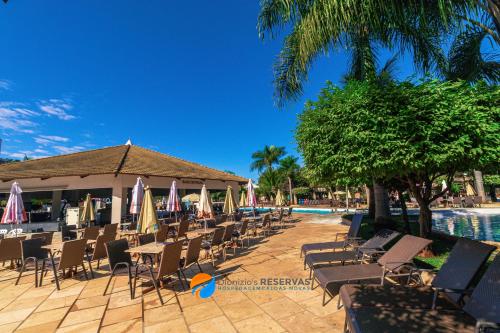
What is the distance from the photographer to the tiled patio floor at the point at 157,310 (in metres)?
3.60

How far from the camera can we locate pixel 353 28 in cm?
840

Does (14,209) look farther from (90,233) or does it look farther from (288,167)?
(288,167)

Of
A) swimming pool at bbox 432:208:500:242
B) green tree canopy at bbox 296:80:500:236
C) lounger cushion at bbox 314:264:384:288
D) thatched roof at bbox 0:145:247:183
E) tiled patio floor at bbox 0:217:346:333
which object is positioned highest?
thatched roof at bbox 0:145:247:183

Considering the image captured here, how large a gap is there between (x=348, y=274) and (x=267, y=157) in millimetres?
37256

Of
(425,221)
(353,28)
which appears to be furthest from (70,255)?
(353,28)


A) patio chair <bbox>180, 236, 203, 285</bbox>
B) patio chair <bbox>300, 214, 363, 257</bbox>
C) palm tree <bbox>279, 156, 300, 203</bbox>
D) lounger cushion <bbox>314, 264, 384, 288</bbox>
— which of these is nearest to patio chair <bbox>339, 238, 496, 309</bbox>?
lounger cushion <bbox>314, 264, 384, 288</bbox>

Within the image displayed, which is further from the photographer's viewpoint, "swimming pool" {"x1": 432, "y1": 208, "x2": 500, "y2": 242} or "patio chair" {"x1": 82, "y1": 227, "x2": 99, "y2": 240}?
"swimming pool" {"x1": 432, "y1": 208, "x2": 500, "y2": 242}

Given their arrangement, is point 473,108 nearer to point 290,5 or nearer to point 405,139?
point 405,139

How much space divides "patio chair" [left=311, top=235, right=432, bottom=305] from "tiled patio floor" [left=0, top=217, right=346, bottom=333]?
40 cm

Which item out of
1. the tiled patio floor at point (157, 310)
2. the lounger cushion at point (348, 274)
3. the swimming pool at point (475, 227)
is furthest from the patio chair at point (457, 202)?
the lounger cushion at point (348, 274)

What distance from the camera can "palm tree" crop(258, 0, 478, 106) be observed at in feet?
17.7

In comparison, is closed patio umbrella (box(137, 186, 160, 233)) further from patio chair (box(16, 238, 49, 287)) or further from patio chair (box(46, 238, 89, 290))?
patio chair (box(16, 238, 49, 287))

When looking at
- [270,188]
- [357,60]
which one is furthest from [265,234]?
[270,188]

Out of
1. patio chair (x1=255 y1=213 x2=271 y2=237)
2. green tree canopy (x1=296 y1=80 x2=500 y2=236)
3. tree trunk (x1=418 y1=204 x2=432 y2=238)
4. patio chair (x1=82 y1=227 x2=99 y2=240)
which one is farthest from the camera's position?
patio chair (x1=255 y1=213 x2=271 y2=237)
